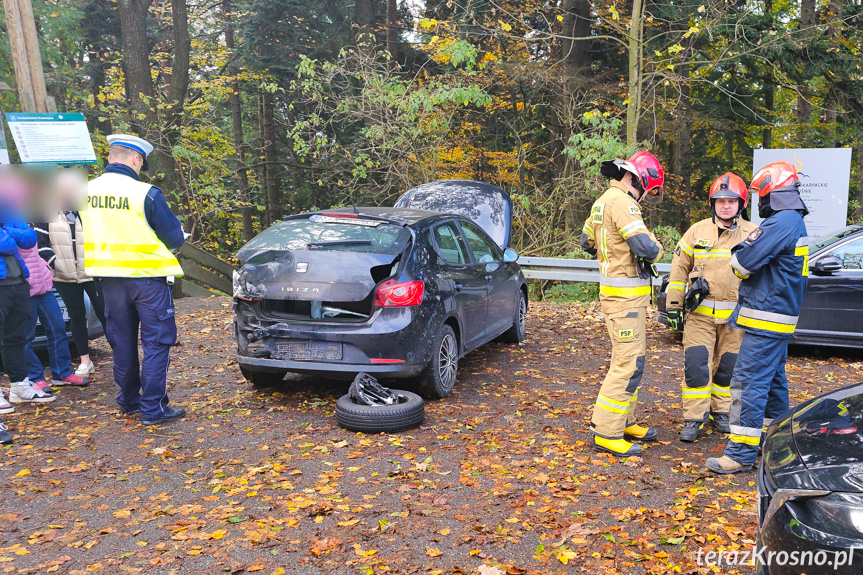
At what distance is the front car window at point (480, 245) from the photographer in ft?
22.9

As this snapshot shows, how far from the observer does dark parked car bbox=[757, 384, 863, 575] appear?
2279 millimetres

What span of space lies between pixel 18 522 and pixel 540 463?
3377 mm

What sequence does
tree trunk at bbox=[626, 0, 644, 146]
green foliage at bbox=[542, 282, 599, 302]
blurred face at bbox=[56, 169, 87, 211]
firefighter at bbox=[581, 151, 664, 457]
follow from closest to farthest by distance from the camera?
1. firefighter at bbox=[581, 151, 664, 457]
2. blurred face at bbox=[56, 169, 87, 211]
3. tree trunk at bbox=[626, 0, 644, 146]
4. green foliage at bbox=[542, 282, 599, 302]

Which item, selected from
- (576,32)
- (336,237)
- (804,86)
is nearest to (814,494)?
(336,237)

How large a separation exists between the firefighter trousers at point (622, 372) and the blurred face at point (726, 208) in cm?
104

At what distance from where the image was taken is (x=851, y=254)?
24.2 feet

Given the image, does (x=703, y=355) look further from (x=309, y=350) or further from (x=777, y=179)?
(x=309, y=350)

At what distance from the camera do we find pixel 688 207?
22.6 metres

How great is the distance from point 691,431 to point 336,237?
3335mm

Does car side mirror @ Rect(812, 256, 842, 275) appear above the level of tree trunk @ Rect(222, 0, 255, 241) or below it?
below

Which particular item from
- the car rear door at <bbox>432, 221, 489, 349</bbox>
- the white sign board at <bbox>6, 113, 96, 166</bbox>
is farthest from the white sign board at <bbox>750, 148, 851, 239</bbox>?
the white sign board at <bbox>6, 113, 96, 166</bbox>

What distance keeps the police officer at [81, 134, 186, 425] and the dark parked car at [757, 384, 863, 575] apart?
449 centimetres

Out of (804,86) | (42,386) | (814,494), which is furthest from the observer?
(804,86)

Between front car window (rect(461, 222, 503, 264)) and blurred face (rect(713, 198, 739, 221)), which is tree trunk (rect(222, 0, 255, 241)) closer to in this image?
front car window (rect(461, 222, 503, 264))
